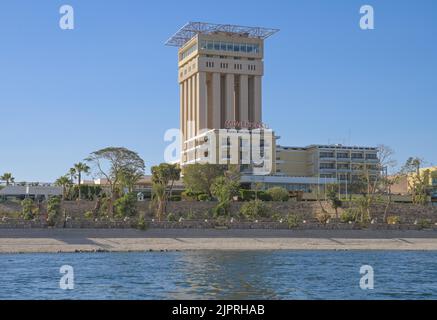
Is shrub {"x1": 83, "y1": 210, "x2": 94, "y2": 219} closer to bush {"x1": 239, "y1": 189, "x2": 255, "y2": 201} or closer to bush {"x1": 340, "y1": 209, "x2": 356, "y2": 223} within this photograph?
bush {"x1": 239, "y1": 189, "x2": 255, "y2": 201}

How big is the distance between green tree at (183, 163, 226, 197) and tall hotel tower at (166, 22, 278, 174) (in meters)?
35.8

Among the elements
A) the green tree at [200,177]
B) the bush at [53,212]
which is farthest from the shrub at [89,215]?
the green tree at [200,177]

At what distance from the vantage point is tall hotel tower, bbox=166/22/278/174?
581ft

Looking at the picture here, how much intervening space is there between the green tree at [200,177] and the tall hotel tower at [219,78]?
3579 cm

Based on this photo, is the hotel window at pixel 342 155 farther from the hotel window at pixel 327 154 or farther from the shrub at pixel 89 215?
the shrub at pixel 89 215

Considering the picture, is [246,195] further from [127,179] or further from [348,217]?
[348,217]

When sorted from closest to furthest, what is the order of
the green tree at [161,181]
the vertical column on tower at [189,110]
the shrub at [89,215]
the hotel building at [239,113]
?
the shrub at [89,215] < the green tree at [161,181] < the hotel building at [239,113] < the vertical column on tower at [189,110]

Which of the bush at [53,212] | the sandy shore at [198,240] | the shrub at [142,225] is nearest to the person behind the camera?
the sandy shore at [198,240]

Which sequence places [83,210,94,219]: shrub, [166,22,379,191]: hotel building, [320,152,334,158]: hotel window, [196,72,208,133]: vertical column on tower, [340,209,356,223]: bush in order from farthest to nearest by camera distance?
[196,72,208,133]: vertical column on tower < [320,152,334,158]: hotel window < [166,22,379,191]: hotel building < [340,209,356,223]: bush < [83,210,94,219]: shrub

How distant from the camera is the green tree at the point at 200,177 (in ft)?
438

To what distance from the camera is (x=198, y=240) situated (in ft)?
251

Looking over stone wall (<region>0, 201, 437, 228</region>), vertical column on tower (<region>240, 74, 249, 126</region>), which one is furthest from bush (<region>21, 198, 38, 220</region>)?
vertical column on tower (<region>240, 74, 249, 126</region>)

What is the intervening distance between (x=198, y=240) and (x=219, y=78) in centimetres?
10791
